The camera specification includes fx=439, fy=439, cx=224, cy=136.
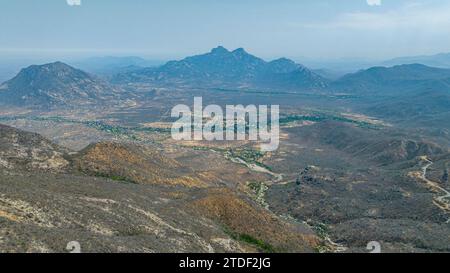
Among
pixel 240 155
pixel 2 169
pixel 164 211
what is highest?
pixel 2 169

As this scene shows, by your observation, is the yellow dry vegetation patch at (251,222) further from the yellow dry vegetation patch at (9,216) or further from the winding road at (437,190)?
the winding road at (437,190)

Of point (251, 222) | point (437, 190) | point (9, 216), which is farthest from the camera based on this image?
point (437, 190)

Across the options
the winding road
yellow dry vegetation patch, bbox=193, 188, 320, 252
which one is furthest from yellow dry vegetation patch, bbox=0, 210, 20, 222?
the winding road

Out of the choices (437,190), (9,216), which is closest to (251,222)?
(9,216)

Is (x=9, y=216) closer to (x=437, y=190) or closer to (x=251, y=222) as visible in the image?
(x=251, y=222)

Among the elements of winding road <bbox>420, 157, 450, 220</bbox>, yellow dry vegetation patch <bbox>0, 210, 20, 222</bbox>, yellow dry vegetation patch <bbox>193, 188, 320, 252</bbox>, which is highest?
yellow dry vegetation patch <bbox>0, 210, 20, 222</bbox>

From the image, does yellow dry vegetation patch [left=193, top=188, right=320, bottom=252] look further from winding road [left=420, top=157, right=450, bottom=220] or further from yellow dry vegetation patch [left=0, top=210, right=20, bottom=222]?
winding road [left=420, top=157, right=450, bottom=220]

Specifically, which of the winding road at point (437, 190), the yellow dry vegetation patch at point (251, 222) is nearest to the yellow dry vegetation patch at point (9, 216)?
the yellow dry vegetation patch at point (251, 222)
